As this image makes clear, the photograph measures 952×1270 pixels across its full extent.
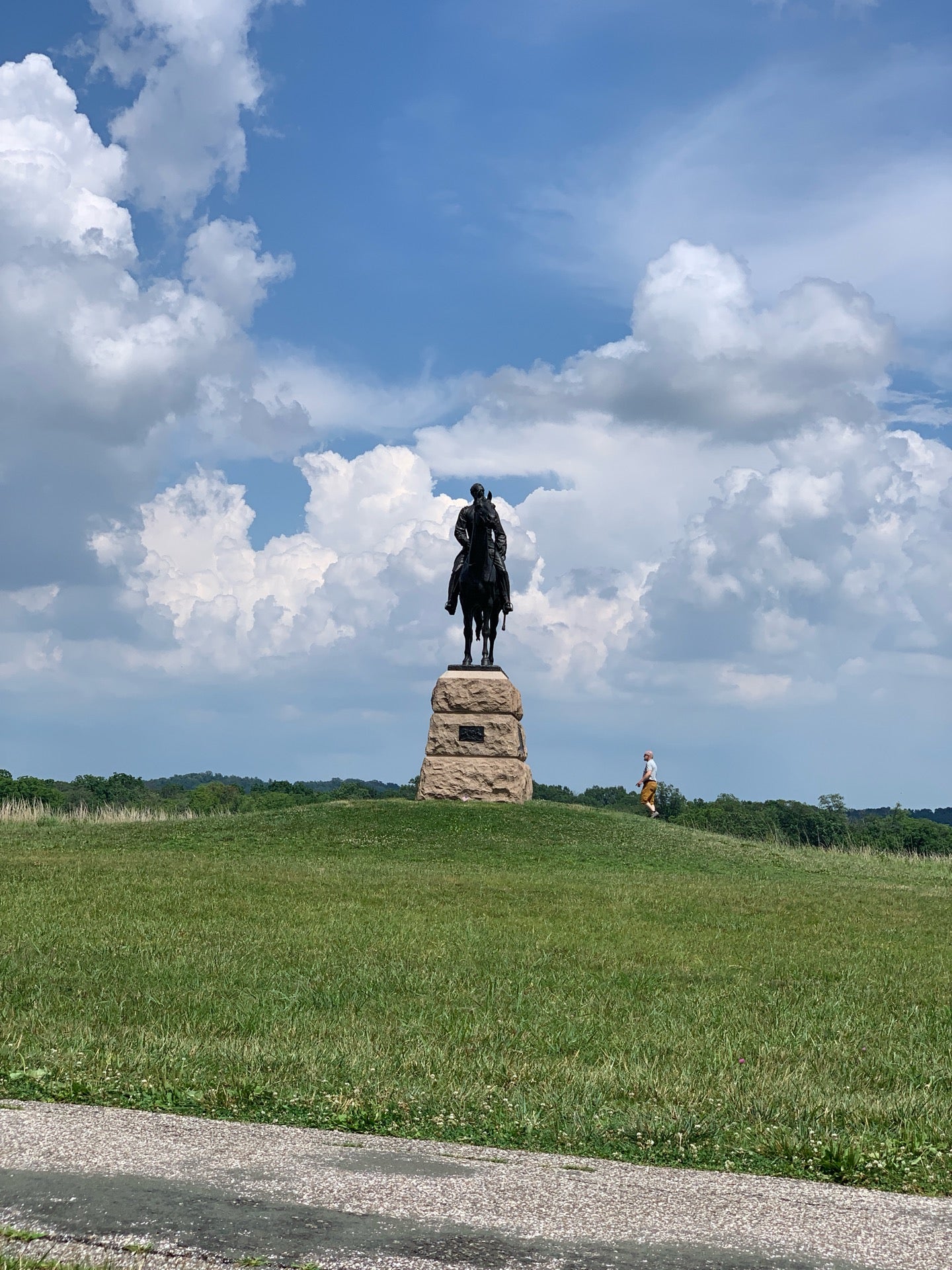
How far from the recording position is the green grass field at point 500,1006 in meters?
5.68

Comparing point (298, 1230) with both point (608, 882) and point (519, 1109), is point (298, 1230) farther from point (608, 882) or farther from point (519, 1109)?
point (608, 882)

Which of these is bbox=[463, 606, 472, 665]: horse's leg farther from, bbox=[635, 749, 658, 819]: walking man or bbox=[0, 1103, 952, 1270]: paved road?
bbox=[0, 1103, 952, 1270]: paved road

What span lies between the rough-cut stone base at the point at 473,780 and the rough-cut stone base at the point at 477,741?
0.43ft

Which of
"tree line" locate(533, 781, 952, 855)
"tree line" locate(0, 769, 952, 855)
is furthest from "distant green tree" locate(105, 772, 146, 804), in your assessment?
"tree line" locate(533, 781, 952, 855)

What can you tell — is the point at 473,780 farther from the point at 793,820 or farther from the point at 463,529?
the point at 793,820

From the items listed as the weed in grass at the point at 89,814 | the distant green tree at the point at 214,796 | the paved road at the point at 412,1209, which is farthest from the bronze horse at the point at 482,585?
the distant green tree at the point at 214,796

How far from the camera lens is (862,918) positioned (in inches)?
602

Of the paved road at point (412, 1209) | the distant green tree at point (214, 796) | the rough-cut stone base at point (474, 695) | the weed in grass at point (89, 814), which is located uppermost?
the rough-cut stone base at point (474, 695)

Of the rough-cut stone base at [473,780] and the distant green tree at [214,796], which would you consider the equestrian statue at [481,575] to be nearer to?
the rough-cut stone base at [473,780]

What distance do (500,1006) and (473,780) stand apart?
16366 mm

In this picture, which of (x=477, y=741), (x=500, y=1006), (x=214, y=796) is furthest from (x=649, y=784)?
(x=214, y=796)

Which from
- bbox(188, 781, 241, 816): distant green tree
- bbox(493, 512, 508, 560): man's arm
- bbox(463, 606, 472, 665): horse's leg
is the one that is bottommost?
bbox(188, 781, 241, 816): distant green tree

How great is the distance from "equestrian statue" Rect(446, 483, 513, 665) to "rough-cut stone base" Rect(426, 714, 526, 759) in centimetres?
137

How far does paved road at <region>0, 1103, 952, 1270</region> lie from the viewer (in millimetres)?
3902
